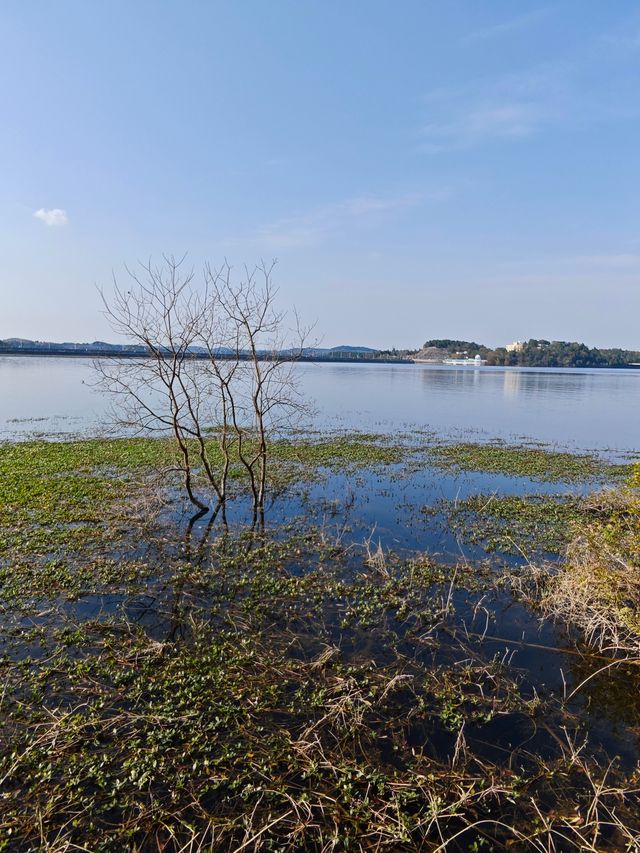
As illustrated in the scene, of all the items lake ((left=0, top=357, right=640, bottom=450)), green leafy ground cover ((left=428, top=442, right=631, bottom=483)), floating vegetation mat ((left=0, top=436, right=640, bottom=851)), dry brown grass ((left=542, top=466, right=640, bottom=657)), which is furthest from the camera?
lake ((left=0, top=357, right=640, bottom=450))

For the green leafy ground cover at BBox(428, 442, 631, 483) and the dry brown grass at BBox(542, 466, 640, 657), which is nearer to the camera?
the dry brown grass at BBox(542, 466, 640, 657)

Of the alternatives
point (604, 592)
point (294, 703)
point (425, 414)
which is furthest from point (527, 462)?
point (425, 414)

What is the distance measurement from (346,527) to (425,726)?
8717 millimetres

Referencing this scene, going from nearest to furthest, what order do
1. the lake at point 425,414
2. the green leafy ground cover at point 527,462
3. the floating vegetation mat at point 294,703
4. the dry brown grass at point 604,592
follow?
the floating vegetation mat at point 294,703 < the dry brown grass at point 604,592 < the green leafy ground cover at point 527,462 < the lake at point 425,414

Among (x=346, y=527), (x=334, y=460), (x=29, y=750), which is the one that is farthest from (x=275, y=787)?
(x=334, y=460)

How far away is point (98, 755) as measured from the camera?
6434 mm

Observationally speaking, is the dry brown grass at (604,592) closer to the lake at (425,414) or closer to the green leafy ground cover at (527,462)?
the green leafy ground cover at (527,462)

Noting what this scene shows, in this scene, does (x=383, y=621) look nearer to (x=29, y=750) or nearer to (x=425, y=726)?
(x=425, y=726)

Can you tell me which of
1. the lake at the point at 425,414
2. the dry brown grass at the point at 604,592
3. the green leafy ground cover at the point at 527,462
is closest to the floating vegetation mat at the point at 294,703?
the dry brown grass at the point at 604,592

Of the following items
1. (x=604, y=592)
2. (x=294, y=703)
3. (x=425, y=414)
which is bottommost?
(x=294, y=703)

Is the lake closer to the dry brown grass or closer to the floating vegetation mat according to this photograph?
the floating vegetation mat

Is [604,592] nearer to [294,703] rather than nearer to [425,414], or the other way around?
[294,703]

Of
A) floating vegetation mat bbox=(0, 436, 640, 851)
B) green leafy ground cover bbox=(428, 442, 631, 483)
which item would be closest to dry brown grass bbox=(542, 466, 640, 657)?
floating vegetation mat bbox=(0, 436, 640, 851)

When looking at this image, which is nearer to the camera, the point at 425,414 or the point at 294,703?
the point at 294,703
